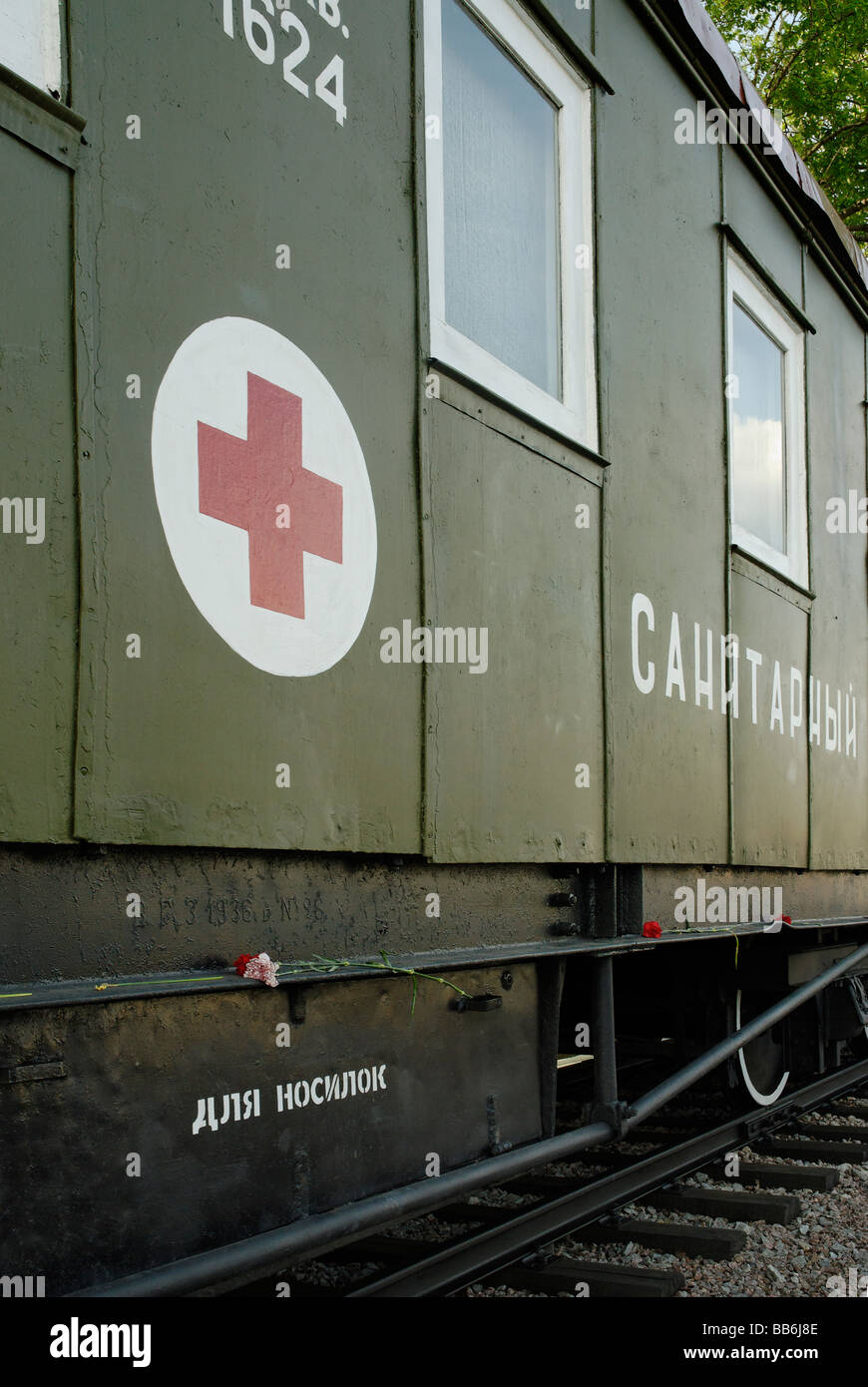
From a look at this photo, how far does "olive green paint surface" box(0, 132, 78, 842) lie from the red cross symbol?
1.05ft

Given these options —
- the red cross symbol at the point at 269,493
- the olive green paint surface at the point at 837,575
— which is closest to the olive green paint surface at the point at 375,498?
the red cross symbol at the point at 269,493

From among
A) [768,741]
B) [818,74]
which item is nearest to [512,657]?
[768,741]

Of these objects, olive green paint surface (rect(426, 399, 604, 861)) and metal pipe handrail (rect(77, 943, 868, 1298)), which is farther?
olive green paint surface (rect(426, 399, 604, 861))

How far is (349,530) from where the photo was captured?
2.45 metres

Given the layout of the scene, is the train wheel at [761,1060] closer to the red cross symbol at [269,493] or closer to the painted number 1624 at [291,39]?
the red cross symbol at [269,493]

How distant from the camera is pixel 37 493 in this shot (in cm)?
178

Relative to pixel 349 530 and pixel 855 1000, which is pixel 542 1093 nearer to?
pixel 349 530

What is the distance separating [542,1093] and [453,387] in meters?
1.76

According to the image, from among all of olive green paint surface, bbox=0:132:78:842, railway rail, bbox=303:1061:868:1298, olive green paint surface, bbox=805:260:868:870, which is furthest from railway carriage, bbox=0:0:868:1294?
olive green paint surface, bbox=805:260:868:870

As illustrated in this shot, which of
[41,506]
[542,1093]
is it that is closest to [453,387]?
[41,506]

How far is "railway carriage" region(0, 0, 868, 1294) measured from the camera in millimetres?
1832

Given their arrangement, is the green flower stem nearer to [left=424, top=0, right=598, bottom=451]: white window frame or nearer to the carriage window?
[left=424, top=0, right=598, bottom=451]: white window frame

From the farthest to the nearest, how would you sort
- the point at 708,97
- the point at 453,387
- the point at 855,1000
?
the point at 855,1000 < the point at 708,97 < the point at 453,387

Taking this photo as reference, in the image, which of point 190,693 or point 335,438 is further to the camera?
point 335,438
